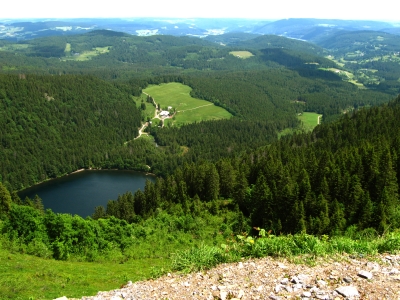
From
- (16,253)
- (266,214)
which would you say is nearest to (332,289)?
(16,253)

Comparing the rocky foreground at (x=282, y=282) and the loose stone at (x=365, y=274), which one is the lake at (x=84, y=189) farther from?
the loose stone at (x=365, y=274)

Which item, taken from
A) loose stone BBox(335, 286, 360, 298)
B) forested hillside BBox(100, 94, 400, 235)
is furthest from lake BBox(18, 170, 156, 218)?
loose stone BBox(335, 286, 360, 298)

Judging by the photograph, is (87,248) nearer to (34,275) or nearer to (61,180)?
(34,275)

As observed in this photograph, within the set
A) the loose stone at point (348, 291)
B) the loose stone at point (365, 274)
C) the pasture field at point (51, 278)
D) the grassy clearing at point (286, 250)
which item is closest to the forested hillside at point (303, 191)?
the grassy clearing at point (286, 250)

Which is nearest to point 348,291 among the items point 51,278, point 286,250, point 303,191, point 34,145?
point 286,250

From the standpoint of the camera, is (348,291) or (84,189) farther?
(84,189)

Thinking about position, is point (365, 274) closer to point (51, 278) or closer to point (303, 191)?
point (51, 278)

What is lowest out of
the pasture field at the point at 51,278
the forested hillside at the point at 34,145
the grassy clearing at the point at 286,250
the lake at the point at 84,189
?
the lake at the point at 84,189

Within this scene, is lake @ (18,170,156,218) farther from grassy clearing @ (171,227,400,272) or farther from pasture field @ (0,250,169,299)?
grassy clearing @ (171,227,400,272)
